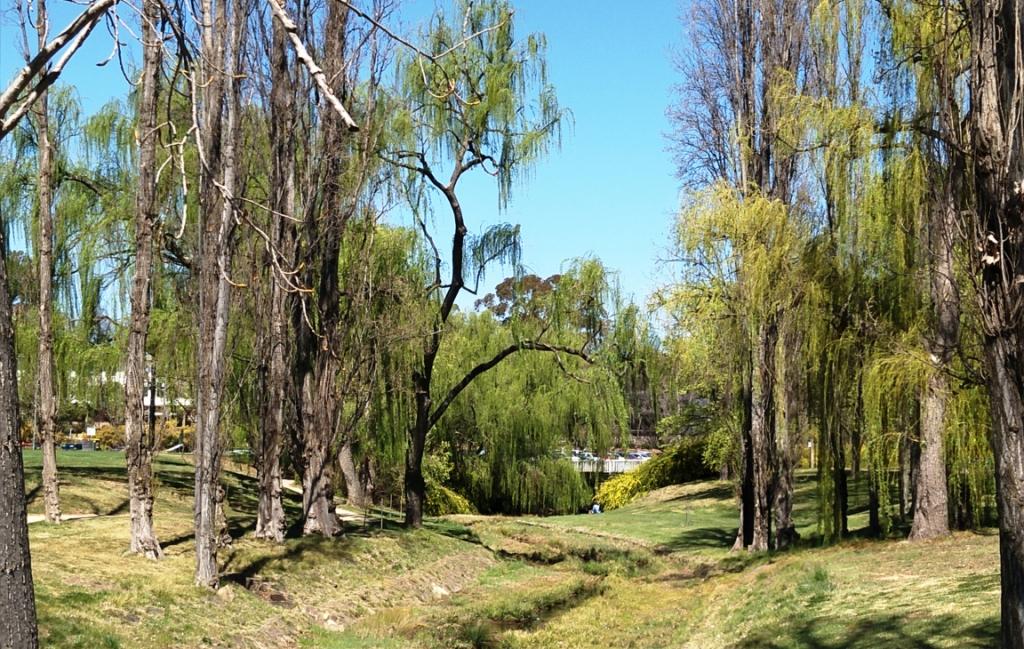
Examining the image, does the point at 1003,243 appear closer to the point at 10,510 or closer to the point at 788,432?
the point at 10,510

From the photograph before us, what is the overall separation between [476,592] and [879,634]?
904 centimetres

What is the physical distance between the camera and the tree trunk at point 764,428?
20219 millimetres

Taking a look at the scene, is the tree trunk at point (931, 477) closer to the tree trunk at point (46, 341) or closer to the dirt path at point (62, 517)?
the tree trunk at point (46, 341)

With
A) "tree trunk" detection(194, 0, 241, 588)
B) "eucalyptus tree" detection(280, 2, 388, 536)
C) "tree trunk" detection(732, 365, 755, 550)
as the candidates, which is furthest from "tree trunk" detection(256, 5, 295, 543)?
"tree trunk" detection(732, 365, 755, 550)

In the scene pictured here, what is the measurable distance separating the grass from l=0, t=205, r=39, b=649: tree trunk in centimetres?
600

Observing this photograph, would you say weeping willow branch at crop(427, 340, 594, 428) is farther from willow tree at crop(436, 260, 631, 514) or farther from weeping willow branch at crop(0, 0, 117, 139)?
weeping willow branch at crop(0, 0, 117, 139)

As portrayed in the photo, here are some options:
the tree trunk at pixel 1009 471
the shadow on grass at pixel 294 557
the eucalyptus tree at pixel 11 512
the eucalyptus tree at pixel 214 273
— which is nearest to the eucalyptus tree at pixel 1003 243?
the tree trunk at pixel 1009 471

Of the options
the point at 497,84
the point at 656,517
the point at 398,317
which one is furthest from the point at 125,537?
the point at 656,517

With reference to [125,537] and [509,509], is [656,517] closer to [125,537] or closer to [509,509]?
[509,509]

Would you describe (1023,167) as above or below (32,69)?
above

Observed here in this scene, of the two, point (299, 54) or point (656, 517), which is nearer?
point (299, 54)

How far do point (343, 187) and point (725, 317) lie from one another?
7686mm

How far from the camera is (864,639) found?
396 inches

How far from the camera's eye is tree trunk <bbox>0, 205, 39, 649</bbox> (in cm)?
430
